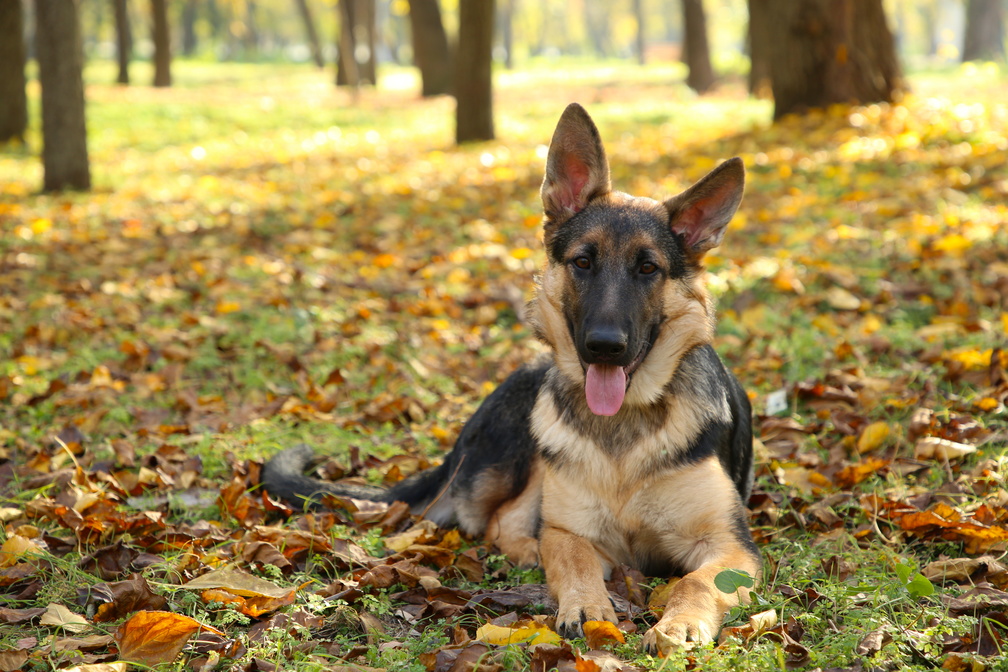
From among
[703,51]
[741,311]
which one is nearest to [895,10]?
[703,51]

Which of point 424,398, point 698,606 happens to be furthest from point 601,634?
point 424,398

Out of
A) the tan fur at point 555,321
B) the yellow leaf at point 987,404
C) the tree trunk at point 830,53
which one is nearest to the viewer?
the tan fur at point 555,321

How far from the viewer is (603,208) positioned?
408 centimetres

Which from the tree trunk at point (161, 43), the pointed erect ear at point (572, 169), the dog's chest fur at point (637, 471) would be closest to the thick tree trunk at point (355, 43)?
the tree trunk at point (161, 43)

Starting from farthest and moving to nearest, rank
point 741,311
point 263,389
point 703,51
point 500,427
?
point 703,51, point 741,311, point 263,389, point 500,427

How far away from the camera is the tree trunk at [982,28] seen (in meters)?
36.5

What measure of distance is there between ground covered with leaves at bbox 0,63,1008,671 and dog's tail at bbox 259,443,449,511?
0.31 ft

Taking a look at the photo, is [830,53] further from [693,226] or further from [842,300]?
[693,226]

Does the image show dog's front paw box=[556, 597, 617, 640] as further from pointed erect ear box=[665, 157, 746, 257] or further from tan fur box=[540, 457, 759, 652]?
pointed erect ear box=[665, 157, 746, 257]

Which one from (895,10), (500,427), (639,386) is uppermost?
(895,10)

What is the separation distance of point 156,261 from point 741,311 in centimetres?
594

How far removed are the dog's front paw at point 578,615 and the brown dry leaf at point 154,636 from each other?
1341 mm

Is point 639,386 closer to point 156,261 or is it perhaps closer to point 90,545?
point 90,545

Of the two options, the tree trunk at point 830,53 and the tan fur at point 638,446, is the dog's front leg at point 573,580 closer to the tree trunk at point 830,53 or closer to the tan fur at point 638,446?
the tan fur at point 638,446
